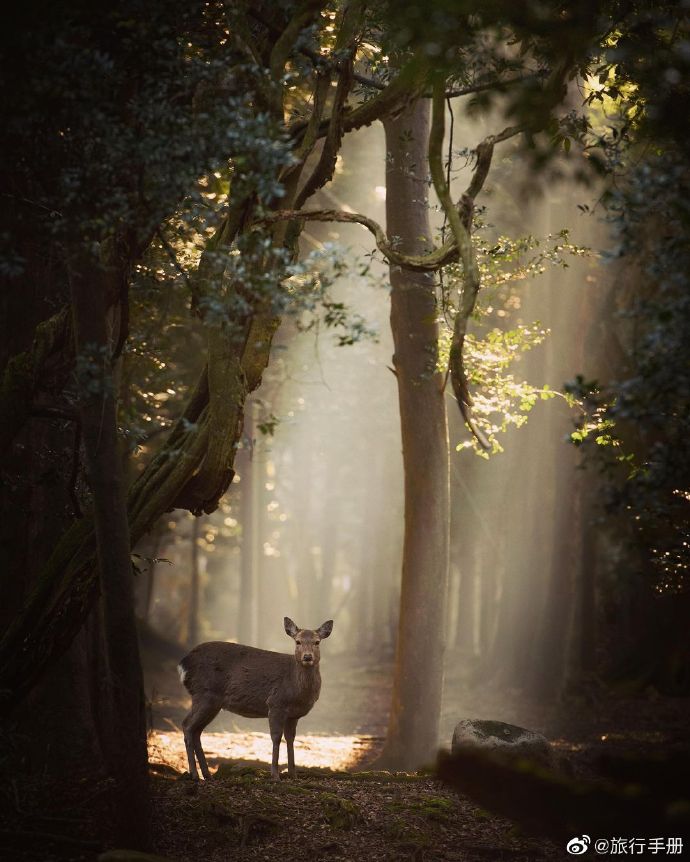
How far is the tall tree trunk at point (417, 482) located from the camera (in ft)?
39.5

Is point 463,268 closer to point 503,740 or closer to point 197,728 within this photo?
point 503,740

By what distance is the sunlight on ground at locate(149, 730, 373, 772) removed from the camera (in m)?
13.3

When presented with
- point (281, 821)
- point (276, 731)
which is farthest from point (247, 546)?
point (281, 821)

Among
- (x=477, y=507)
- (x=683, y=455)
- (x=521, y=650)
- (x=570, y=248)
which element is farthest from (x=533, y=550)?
(x=683, y=455)

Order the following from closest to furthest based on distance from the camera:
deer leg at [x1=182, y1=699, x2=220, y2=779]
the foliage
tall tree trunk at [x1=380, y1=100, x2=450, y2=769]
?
1. deer leg at [x1=182, y1=699, x2=220, y2=779]
2. the foliage
3. tall tree trunk at [x1=380, y1=100, x2=450, y2=769]

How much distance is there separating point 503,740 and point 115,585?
5.03 meters

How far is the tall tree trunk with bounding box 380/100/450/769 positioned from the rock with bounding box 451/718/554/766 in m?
1.98

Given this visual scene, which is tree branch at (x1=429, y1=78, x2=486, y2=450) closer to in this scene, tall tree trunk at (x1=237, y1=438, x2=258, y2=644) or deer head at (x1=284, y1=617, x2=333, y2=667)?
deer head at (x1=284, y1=617, x2=333, y2=667)

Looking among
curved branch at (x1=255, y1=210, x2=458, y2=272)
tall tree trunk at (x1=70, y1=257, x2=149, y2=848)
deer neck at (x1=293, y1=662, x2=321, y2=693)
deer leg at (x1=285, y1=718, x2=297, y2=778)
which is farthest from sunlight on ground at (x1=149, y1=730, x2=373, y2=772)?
curved branch at (x1=255, y1=210, x2=458, y2=272)

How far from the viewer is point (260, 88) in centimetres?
740

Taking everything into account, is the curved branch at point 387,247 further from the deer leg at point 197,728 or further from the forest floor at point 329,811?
the deer leg at point 197,728

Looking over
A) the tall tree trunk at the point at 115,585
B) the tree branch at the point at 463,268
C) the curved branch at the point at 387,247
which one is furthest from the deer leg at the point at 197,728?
the curved branch at the point at 387,247

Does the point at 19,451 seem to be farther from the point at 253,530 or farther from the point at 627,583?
the point at 627,583

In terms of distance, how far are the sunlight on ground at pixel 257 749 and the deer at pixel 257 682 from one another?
188cm
